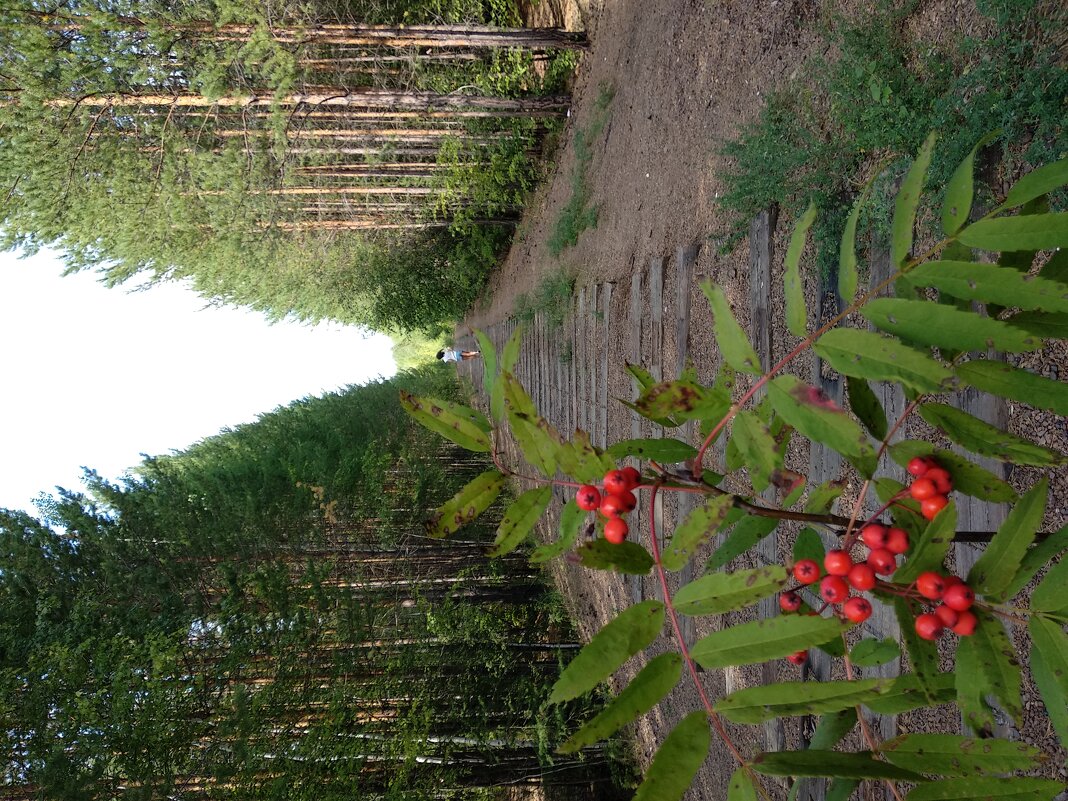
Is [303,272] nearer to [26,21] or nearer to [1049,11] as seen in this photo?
[26,21]

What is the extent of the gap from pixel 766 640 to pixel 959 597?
0.29 meters

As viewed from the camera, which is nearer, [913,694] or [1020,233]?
[1020,233]

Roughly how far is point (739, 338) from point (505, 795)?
5.68m

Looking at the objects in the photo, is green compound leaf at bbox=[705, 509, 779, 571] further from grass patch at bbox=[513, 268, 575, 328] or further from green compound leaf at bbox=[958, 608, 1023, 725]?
grass patch at bbox=[513, 268, 575, 328]

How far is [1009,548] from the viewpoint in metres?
0.99

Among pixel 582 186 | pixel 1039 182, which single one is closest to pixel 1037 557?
pixel 1039 182

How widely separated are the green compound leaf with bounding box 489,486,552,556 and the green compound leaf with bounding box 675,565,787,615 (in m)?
0.32

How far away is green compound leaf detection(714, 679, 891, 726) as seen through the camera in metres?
0.85

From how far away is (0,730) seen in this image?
10.8 feet

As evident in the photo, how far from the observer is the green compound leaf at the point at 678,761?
89 cm

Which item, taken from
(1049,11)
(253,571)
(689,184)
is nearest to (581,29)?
(689,184)

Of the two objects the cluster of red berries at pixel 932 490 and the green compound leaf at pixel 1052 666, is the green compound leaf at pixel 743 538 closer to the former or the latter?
the cluster of red berries at pixel 932 490

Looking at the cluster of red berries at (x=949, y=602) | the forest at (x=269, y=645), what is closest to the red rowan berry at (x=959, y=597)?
the cluster of red berries at (x=949, y=602)

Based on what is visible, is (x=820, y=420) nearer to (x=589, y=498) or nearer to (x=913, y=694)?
(x=589, y=498)
